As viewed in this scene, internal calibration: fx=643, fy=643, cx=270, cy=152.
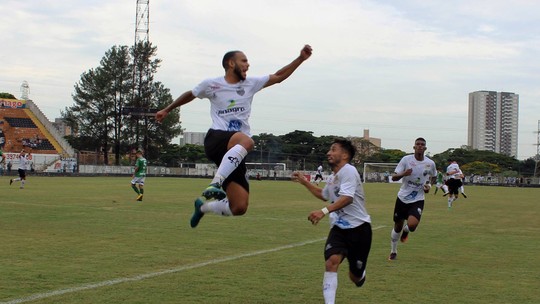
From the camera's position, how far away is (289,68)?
809cm

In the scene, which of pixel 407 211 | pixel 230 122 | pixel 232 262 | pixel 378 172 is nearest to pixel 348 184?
pixel 230 122

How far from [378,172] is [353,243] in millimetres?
85305

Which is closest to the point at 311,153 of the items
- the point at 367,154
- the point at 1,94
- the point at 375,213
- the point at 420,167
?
the point at 367,154

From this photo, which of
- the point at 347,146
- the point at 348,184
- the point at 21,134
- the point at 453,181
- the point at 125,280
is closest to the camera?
the point at 348,184

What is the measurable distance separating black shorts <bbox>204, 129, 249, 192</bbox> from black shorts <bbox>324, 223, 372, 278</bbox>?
1.26 metres

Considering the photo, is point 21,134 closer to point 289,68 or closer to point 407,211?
point 407,211

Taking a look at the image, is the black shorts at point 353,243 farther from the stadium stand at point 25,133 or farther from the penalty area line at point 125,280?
the stadium stand at point 25,133

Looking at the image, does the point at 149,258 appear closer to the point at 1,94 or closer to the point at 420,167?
the point at 420,167

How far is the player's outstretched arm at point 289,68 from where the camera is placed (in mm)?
8016

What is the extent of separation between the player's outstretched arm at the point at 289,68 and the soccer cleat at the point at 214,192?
158 cm

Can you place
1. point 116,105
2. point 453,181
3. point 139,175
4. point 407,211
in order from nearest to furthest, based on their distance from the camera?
point 407,211
point 139,175
point 453,181
point 116,105

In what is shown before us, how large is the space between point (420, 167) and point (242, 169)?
599 cm

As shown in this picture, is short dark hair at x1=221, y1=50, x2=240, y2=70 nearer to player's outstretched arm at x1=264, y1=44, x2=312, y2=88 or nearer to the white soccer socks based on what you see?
player's outstretched arm at x1=264, y1=44, x2=312, y2=88

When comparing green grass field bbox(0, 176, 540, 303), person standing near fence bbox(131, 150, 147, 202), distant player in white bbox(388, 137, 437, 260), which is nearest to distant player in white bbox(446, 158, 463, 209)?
green grass field bbox(0, 176, 540, 303)
